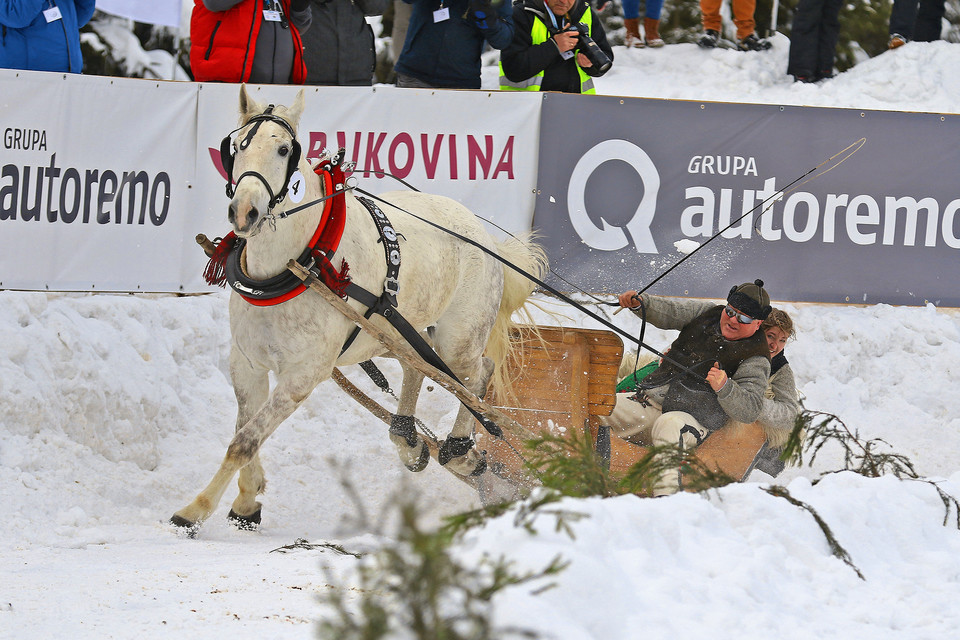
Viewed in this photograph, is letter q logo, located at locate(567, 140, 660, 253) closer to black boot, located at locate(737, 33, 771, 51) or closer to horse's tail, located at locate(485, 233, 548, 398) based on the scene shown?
horse's tail, located at locate(485, 233, 548, 398)

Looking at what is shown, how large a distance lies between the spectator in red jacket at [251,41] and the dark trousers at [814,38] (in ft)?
18.0

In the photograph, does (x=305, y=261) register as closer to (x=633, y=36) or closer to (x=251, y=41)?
(x=251, y=41)

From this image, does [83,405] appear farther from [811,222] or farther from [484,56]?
[484,56]

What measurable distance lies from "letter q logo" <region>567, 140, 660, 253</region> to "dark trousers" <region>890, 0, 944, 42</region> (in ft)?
17.6

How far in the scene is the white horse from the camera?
4.08 meters

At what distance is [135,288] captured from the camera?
665 centimetres

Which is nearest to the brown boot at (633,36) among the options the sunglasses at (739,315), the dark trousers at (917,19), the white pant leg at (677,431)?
the dark trousers at (917,19)

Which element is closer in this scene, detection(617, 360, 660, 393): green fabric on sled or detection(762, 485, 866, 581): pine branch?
detection(762, 485, 866, 581): pine branch

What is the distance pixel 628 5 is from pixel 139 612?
9.69 m

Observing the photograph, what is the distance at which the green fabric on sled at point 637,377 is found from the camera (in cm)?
616

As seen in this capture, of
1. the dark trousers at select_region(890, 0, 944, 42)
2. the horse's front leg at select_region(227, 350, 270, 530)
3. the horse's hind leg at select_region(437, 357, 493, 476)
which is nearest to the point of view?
the horse's front leg at select_region(227, 350, 270, 530)

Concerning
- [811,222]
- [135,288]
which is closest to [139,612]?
[135,288]

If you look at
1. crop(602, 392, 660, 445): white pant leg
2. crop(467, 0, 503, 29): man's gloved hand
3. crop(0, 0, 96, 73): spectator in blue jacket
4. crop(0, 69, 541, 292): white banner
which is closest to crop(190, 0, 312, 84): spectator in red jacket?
crop(0, 69, 541, 292): white banner

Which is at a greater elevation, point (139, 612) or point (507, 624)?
point (507, 624)
